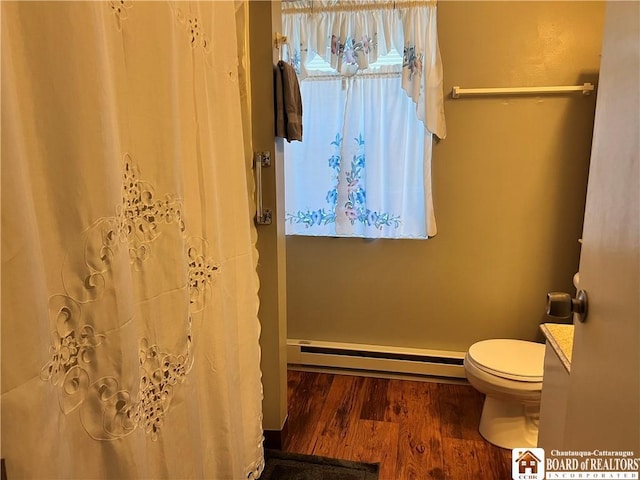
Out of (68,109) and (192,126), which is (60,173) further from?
(192,126)

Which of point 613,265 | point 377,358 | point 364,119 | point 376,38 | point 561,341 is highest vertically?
point 376,38

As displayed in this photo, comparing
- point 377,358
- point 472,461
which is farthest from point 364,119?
point 472,461

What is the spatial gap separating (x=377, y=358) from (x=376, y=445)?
0.64 metres

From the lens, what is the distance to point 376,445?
1.97 metres

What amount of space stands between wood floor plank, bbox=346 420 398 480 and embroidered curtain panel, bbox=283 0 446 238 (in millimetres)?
993

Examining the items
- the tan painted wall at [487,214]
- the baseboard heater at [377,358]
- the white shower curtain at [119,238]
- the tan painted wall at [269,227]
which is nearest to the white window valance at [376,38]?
the tan painted wall at [487,214]

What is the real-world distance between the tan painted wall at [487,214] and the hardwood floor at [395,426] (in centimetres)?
29

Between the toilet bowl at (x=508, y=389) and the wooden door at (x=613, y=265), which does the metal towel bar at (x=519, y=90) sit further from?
the wooden door at (x=613, y=265)

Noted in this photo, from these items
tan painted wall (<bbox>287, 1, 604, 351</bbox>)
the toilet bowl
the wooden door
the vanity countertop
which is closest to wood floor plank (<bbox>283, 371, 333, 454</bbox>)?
tan painted wall (<bbox>287, 1, 604, 351</bbox>)

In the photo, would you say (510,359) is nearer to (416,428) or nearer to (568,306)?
(416,428)

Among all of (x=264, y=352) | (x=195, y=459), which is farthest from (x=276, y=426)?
(x=195, y=459)

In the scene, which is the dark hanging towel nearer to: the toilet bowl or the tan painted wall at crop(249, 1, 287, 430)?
the tan painted wall at crop(249, 1, 287, 430)

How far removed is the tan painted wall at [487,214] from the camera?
221cm

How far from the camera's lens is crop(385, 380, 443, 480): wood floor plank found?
1812mm
